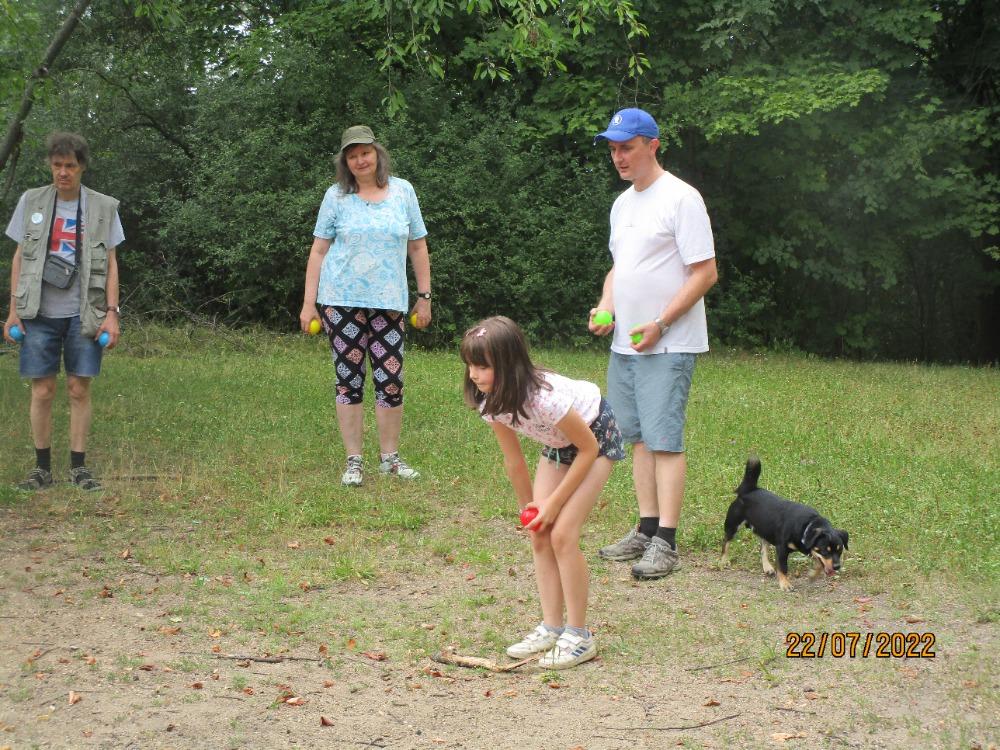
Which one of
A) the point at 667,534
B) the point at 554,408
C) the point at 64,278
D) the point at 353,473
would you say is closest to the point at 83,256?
the point at 64,278

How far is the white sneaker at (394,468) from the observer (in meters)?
7.72

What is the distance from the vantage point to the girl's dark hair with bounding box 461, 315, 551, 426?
13.4 ft

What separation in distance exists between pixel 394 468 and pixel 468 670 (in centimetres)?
331

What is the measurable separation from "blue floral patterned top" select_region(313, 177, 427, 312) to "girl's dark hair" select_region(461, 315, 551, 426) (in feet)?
10.2

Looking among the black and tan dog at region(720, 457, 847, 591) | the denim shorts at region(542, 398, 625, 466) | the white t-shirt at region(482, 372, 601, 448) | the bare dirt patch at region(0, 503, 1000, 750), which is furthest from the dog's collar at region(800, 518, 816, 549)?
the white t-shirt at region(482, 372, 601, 448)

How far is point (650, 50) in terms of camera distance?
60.1 feet

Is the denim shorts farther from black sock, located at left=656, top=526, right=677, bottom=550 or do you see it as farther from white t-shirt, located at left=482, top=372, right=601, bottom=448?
black sock, located at left=656, top=526, right=677, bottom=550

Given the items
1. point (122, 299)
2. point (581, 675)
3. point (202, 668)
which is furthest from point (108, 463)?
point (122, 299)

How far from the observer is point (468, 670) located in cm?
455

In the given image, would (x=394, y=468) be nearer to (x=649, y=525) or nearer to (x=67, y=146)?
(x=649, y=525)

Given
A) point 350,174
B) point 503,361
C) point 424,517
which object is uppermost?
point 350,174

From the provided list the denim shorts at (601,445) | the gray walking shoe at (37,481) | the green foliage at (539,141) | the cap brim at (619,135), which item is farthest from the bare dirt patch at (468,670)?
the green foliage at (539,141)

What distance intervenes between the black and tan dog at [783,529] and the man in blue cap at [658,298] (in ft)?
1.05

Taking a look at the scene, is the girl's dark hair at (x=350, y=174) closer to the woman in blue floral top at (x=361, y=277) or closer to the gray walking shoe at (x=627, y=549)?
the woman in blue floral top at (x=361, y=277)
